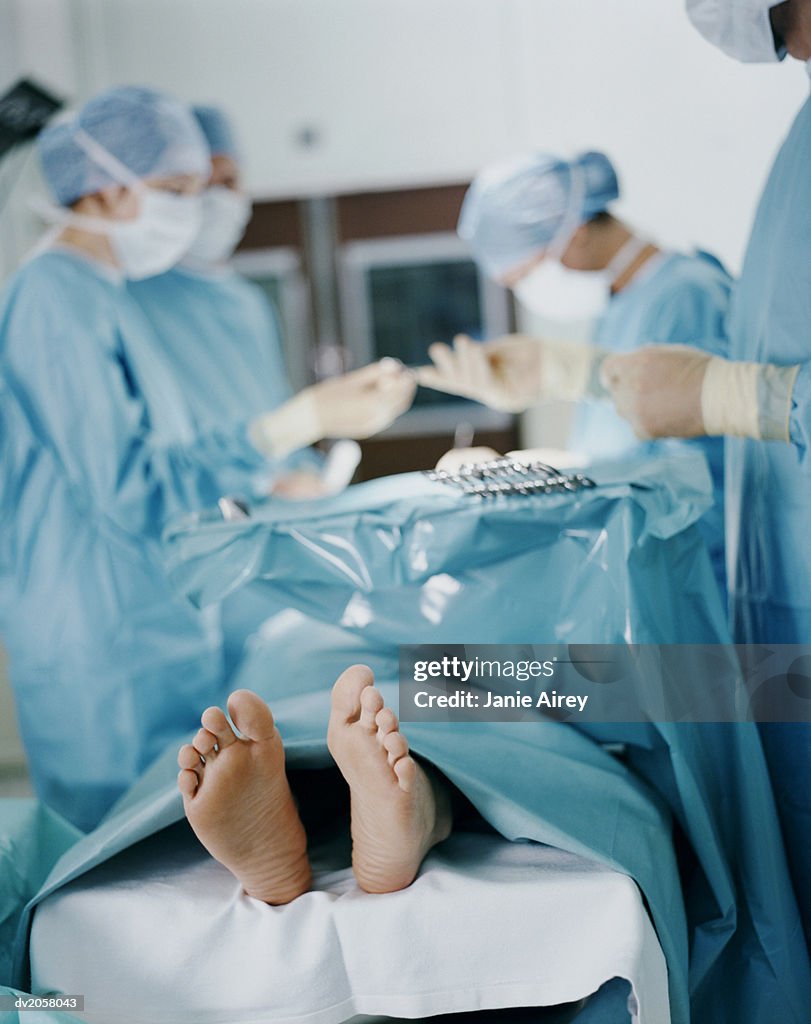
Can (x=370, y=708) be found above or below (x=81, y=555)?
above

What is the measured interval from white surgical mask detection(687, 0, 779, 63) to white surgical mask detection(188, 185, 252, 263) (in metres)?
1.29

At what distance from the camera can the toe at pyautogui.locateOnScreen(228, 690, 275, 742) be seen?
3.40 feet

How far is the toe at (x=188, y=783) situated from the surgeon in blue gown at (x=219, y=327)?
0.95 metres

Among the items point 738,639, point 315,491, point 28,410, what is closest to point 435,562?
point 738,639

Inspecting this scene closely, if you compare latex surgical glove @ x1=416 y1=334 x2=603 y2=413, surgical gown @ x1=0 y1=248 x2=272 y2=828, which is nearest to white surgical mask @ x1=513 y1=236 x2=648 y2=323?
latex surgical glove @ x1=416 y1=334 x2=603 y2=413

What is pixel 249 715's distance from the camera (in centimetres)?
104

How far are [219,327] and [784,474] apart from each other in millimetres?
1451

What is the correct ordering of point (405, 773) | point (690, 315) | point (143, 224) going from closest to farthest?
point (405, 773)
point (690, 315)
point (143, 224)

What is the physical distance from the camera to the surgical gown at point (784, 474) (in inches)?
46.6

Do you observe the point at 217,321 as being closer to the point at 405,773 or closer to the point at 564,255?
the point at 564,255

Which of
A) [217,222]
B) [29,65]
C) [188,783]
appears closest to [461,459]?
[188,783]

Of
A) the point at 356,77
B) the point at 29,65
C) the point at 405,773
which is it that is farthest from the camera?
the point at 356,77

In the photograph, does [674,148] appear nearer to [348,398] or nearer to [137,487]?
[348,398]

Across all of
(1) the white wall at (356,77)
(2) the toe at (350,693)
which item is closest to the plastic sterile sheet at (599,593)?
(2) the toe at (350,693)
